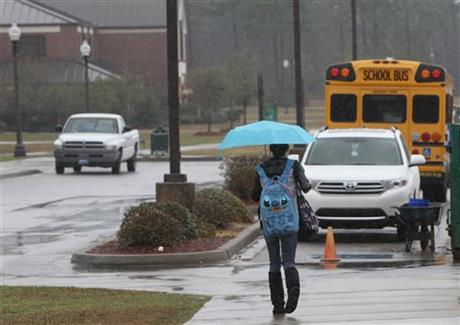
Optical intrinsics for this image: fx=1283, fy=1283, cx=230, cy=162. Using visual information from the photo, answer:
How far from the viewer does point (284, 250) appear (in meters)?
11.7

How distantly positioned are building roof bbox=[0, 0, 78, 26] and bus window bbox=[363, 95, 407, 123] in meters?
59.2

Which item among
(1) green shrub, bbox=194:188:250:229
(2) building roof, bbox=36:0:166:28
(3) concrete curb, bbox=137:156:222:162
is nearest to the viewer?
(1) green shrub, bbox=194:188:250:229

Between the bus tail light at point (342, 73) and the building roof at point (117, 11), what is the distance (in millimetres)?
61907

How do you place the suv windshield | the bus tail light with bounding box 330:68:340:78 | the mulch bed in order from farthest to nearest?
the bus tail light with bounding box 330:68:340:78 → the suv windshield → the mulch bed

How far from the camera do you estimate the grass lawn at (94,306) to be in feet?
38.0

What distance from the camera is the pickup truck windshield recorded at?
4025cm

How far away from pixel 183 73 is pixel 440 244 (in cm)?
7400

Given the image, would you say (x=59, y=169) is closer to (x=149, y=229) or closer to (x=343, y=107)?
(x=343, y=107)

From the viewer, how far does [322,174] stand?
762 inches

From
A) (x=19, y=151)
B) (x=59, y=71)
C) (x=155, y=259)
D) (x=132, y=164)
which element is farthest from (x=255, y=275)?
(x=59, y=71)

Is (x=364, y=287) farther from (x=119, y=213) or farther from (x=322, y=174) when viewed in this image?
(x=119, y=213)

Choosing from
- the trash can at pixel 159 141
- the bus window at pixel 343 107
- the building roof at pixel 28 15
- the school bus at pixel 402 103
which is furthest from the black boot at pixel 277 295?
the building roof at pixel 28 15

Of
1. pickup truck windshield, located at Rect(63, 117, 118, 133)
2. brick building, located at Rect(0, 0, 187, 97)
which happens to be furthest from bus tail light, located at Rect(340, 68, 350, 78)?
brick building, located at Rect(0, 0, 187, 97)

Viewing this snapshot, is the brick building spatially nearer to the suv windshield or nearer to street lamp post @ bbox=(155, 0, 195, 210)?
the suv windshield
